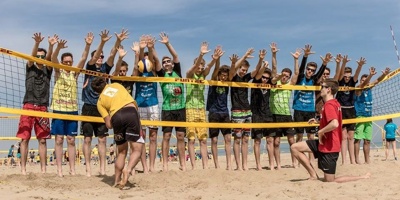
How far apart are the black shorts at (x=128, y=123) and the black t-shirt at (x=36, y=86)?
5.32 ft

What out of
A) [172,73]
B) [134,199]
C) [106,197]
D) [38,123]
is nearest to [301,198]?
[134,199]

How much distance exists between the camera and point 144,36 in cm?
693

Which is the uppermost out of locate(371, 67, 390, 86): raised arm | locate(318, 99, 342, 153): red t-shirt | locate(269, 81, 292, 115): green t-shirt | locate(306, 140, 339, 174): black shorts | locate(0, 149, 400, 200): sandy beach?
locate(371, 67, 390, 86): raised arm

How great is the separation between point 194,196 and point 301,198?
3.97 feet

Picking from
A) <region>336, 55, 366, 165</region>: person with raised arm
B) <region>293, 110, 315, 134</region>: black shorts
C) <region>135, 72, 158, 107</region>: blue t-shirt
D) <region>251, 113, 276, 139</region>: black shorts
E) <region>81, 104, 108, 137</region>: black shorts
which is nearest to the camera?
<region>81, 104, 108, 137</region>: black shorts

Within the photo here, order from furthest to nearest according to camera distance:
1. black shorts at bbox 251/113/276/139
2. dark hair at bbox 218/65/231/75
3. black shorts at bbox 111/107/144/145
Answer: black shorts at bbox 251/113/276/139 → dark hair at bbox 218/65/231/75 → black shorts at bbox 111/107/144/145

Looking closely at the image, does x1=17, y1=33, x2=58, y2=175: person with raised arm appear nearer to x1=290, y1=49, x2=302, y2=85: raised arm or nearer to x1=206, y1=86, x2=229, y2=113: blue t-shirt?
x1=206, y1=86, x2=229, y2=113: blue t-shirt

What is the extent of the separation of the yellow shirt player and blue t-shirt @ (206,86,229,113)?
206 centimetres

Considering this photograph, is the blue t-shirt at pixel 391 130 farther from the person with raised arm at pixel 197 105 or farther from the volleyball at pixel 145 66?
the volleyball at pixel 145 66

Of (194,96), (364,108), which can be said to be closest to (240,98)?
(194,96)

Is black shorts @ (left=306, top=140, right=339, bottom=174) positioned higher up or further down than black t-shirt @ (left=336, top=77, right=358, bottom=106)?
further down

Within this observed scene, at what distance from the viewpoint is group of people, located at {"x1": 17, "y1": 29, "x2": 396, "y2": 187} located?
18.8 feet

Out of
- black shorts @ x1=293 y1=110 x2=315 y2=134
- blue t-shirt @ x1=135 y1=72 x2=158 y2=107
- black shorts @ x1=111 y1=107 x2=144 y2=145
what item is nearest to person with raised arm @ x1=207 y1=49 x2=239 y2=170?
blue t-shirt @ x1=135 y1=72 x2=158 y2=107

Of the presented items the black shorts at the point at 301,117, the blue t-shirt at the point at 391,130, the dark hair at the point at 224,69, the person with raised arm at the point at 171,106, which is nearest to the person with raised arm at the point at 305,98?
the black shorts at the point at 301,117
